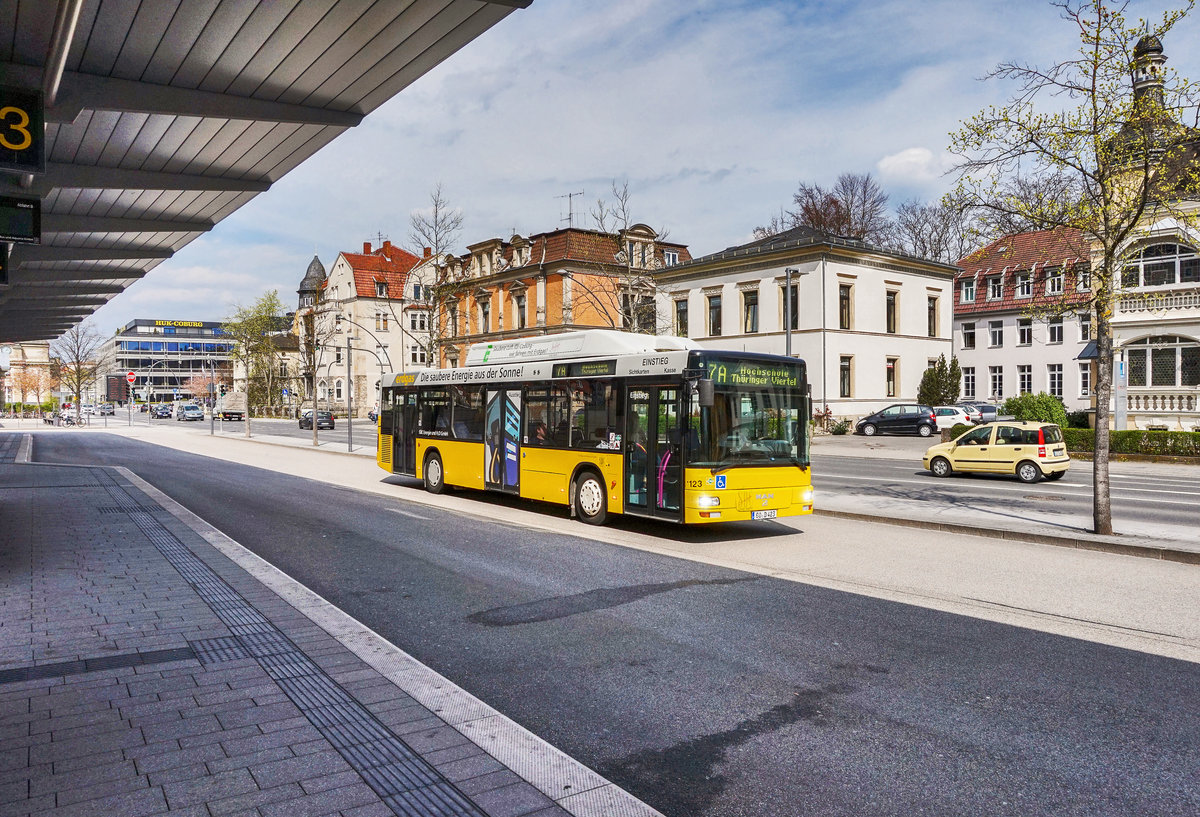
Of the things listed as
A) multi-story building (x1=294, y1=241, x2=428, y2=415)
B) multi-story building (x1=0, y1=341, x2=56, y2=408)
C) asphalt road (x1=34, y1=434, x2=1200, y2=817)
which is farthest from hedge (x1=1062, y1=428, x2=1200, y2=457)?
multi-story building (x1=0, y1=341, x2=56, y2=408)

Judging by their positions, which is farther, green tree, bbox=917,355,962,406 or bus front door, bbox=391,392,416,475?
green tree, bbox=917,355,962,406

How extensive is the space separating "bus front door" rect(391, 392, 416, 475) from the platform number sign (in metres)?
12.1

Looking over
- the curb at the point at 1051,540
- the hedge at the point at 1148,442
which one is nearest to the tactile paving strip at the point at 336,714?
the curb at the point at 1051,540

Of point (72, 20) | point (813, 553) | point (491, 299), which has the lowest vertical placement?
point (813, 553)

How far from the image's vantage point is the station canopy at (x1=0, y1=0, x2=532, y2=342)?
22.5 feet

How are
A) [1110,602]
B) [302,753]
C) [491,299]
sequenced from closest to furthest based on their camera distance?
[302,753], [1110,602], [491,299]

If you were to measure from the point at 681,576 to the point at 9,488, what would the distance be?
53.0 feet

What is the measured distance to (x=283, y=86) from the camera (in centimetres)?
849

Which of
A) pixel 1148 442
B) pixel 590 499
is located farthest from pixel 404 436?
pixel 1148 442

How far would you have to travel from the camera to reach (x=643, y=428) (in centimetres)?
1250

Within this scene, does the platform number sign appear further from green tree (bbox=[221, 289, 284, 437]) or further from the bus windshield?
green tree (bbox=[221, 289, 284, 437])

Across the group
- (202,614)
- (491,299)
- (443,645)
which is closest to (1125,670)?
(443,645)

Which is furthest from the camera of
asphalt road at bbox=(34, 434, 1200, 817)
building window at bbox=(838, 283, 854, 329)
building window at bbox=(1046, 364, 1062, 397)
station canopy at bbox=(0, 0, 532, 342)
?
building window at bbox=(1046, 364, 1062, 397)

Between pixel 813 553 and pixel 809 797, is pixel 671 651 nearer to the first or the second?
pixel 809 797
